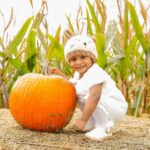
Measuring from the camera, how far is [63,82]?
8.32 feet

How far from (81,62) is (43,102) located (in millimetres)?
299

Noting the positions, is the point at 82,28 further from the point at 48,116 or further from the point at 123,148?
the point at 123,148

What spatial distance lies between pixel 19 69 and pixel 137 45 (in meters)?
1.00

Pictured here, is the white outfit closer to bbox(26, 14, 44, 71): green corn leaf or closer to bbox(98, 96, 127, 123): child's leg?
bbox(98, 96, 127, 123): child's leg

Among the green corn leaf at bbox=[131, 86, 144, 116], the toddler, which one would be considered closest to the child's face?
the toddler

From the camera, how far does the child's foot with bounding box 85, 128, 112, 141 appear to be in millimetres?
2346

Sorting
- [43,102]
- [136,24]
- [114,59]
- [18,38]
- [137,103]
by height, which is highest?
[136,24]

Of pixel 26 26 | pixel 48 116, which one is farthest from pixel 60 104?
pixel 26 26

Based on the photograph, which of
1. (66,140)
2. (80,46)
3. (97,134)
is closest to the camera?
(66,140)

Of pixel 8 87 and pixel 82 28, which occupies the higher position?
pixel 82 28

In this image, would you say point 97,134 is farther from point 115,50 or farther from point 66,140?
point 115,50

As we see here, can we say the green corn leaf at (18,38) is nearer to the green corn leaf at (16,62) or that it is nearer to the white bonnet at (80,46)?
the green corn leaf at (16,62)

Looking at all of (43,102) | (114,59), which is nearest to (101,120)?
(43,102)

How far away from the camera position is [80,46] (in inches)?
98.9
